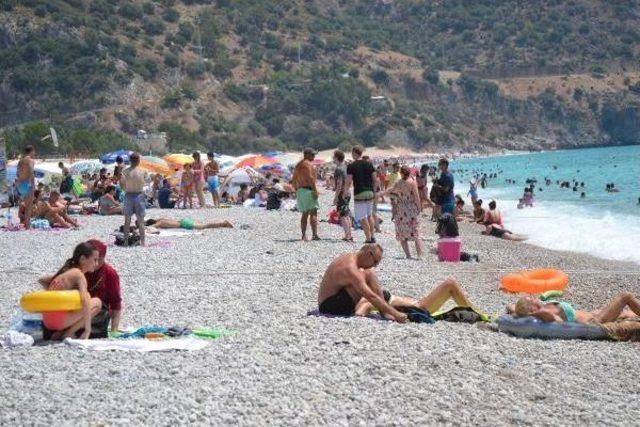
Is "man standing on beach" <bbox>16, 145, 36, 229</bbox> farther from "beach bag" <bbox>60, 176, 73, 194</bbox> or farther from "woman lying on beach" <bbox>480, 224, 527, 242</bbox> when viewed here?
"beach bag" <bbox>60, 176, 73, 194</bbox>

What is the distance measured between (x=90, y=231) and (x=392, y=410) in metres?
11.7

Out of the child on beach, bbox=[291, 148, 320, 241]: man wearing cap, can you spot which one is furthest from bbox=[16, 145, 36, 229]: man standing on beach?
the child on beach

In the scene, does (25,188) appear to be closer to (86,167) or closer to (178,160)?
(178,160)

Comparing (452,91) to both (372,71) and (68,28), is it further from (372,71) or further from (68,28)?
(68,28)

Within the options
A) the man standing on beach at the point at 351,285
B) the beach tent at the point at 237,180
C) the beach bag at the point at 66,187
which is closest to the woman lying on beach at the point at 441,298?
the man standing on beach at the point at 351,285

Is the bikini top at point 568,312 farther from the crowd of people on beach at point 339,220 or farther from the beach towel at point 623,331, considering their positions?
the beach towel at point 623,331

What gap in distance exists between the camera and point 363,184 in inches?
537

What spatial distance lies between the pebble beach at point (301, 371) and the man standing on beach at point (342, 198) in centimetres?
356

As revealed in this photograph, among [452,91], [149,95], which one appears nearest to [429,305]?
[149,95]

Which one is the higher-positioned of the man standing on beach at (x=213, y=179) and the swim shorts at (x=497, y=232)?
the man standing on beach at (x=213, y=179)

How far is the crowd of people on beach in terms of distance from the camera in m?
7.32

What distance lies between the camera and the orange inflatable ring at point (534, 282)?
1054 cm

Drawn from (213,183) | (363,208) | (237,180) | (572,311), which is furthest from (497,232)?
(237,180)

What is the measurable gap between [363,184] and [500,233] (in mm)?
6326
